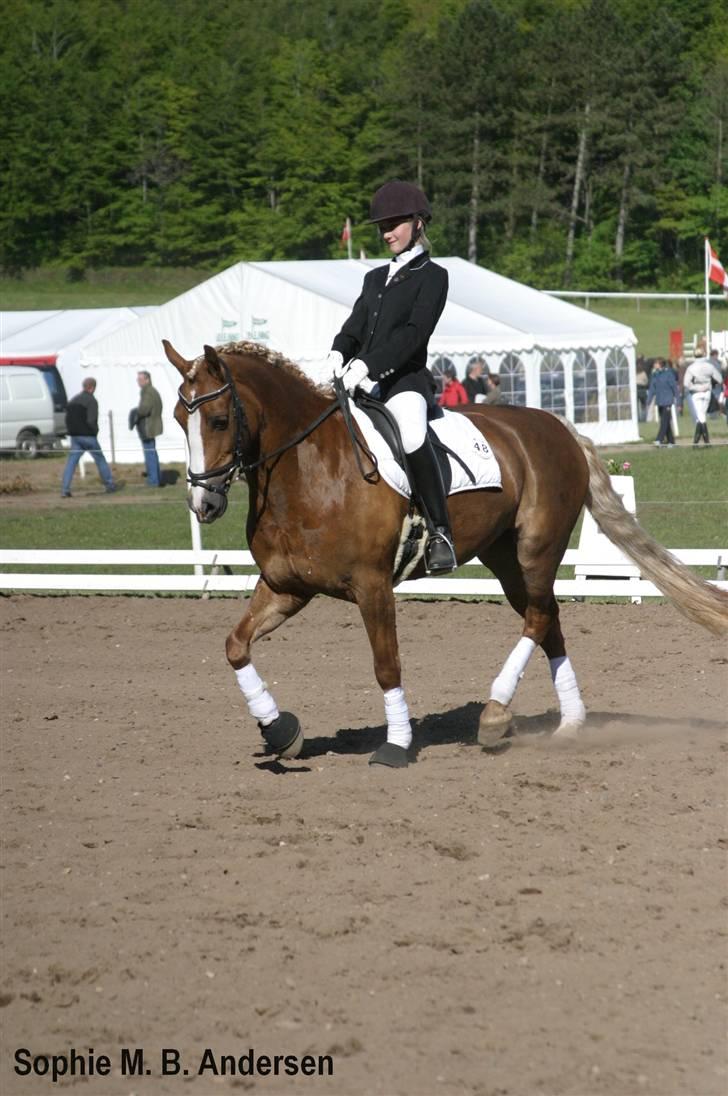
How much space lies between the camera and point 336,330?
28375mm

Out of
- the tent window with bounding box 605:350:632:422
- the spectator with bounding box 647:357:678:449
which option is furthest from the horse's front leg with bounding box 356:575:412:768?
the tent window with bounding box 605:350:632:422

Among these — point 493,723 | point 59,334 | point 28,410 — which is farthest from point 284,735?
point 59,334

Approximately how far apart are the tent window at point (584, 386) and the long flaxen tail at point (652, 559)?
22698 millimetres

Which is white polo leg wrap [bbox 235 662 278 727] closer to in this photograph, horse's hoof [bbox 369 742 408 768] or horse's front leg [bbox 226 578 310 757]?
horse's front leg [bbox 226 578 310 757]

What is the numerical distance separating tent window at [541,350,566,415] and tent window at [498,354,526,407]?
1.56ft

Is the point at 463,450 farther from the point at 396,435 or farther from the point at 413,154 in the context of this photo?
the point at 413,154

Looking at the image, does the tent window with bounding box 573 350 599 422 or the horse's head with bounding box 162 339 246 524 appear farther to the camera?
the tent window with bounding box 573 350 599 422

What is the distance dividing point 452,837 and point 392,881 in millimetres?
594

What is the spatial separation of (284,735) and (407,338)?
6.56 feet

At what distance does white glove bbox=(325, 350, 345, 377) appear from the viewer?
7.38 metres

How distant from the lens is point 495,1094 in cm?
384

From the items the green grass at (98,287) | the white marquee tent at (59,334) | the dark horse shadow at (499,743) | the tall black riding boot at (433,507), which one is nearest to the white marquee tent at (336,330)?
the white marquee tent at (59,334)

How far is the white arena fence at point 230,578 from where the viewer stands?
12.3 metres

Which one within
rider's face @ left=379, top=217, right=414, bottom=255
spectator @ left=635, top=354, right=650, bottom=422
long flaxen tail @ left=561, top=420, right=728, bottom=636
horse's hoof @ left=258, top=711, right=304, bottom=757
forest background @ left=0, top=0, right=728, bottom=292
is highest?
forest background @ left=0, top=0, right=728, bottom=292
